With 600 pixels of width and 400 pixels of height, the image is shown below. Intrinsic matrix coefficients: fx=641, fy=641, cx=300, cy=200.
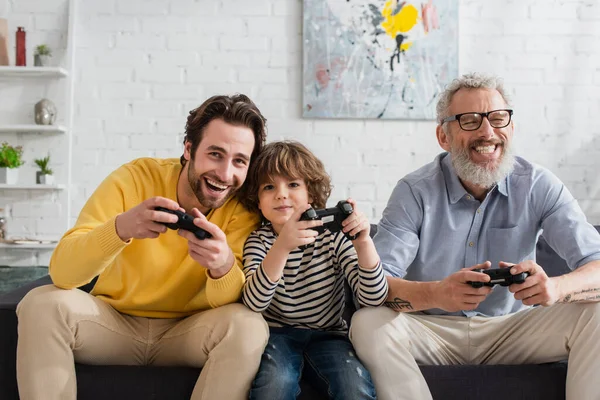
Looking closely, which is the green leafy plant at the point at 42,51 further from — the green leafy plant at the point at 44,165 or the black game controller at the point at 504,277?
the black game controller at the point at 504,277

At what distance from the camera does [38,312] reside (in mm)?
1554

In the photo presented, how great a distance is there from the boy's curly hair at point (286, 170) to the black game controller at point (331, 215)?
0.24 metres

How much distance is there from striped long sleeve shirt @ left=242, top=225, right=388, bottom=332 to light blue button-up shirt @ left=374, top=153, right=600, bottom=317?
5.0 inches

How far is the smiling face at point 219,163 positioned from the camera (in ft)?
5.77

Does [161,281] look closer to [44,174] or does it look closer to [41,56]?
[44,174]

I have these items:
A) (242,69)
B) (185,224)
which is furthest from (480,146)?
(242,69)

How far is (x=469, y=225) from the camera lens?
1920mm

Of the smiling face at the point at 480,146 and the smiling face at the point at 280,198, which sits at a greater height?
the smiling face at the point at 480,146

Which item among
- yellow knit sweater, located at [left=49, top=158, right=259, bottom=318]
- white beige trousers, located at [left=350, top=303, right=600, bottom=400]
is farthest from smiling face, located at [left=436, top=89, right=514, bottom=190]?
yellow knit sweater, located at [left=49, top=158, right=259, bottom=318]

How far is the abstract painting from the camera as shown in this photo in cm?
347

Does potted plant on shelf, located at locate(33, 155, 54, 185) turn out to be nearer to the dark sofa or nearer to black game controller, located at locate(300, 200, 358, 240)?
the dark sofa

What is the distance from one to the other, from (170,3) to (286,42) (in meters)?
0.67

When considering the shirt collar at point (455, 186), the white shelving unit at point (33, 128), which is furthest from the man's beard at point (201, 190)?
the white shelving unit at point (33, 128)

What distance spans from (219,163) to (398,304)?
62 cm
